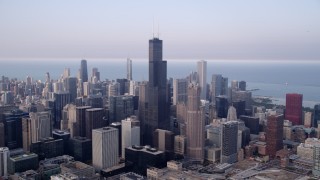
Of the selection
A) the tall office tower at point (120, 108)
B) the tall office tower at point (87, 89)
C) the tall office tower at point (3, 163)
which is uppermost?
the tall office tower at point (87, 89)

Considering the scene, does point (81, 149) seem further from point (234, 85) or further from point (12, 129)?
point (234, 85)

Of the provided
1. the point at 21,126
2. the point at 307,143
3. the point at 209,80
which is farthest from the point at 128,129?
the point at 209,80

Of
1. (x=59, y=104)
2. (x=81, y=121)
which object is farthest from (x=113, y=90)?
(x=81, y=121)

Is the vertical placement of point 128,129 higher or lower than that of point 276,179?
higher

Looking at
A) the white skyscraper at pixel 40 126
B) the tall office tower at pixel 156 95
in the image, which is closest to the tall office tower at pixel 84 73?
the tall office tower at pixel 156 95

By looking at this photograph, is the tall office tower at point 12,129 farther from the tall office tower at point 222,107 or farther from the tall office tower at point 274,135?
the tall office tower at point 222,107

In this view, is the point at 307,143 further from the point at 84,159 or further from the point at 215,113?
the point at 84,159
